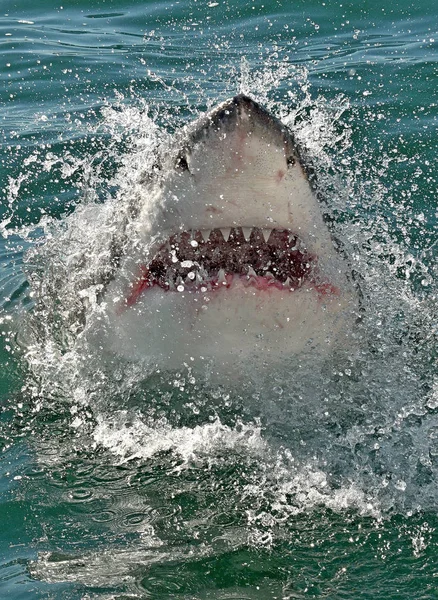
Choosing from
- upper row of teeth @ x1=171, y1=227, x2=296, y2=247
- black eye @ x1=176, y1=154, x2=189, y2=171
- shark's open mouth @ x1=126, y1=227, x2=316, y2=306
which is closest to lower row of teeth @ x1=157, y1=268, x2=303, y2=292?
shark's open mouth @ x1=126, y1=227, x2=316, y2=306

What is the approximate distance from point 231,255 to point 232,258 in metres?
0.01

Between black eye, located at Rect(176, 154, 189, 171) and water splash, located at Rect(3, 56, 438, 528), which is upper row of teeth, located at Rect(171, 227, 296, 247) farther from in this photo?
water splash, located at Rect(3, 56, 438, 528)

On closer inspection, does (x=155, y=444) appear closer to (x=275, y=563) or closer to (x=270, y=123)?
(x=275, y=563)

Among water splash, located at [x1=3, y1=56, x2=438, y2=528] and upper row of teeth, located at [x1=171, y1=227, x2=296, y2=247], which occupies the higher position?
upper row of teeth, located at [x1=171, y1=227, x2=296, y2=247]

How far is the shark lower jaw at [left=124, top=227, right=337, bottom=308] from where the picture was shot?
317cm

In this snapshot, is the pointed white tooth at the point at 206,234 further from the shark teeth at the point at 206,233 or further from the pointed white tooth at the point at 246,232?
the pointed white tooth at the point at 246,232

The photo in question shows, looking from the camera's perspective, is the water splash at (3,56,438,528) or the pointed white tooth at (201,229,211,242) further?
the water splash at (3,56,438,528)

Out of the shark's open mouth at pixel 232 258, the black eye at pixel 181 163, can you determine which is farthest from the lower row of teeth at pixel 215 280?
the black eye at pixel 181 163

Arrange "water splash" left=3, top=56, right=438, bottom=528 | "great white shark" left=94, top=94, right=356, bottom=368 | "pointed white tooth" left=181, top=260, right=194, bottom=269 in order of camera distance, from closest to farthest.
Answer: "great white shark" left=94, top=94, right=356, bottom=368
"pointed white tooth" left=181, top=260, right=194, bottom=269
"water splash" left=3, top=56, right=438, bottom=528

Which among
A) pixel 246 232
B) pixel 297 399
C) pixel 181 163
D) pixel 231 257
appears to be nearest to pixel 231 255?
pixel 231 257

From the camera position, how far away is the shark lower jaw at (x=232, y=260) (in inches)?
125

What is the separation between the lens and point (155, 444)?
3646 mm

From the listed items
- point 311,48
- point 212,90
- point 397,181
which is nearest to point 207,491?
point 397,181

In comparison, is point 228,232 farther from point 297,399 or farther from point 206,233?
point 297,399
